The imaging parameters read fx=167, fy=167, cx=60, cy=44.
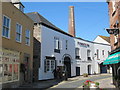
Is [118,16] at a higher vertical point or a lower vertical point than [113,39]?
higher

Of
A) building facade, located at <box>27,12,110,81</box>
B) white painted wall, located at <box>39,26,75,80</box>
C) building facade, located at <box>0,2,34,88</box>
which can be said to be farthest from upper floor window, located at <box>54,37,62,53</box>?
building facade, located at <box>0,2,34,88</box>

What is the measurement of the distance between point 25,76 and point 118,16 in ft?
33.7

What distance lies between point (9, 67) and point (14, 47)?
1848mm

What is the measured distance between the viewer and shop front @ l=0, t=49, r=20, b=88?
465 inches

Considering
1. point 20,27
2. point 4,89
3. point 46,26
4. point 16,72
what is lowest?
point 4,89

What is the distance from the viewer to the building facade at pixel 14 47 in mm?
12311

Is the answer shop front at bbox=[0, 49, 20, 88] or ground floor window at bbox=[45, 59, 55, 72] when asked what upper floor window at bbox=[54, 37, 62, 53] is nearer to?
ground floor window at bbox=[45, 59, 55, 72]

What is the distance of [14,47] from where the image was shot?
13.9 m

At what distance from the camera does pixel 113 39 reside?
1642cm

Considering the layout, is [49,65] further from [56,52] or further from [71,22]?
[71,22]

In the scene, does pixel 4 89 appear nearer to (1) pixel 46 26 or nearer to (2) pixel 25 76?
(2) pixel 25 76

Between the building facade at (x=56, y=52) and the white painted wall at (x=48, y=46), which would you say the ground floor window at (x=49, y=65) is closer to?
the building facade at (x=56, y=52)

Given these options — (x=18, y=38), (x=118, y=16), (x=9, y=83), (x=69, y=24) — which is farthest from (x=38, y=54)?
(x=69, y=24)

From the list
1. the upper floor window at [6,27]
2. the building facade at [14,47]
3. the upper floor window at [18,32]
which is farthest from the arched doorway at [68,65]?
the upper floor window at [6,27]
